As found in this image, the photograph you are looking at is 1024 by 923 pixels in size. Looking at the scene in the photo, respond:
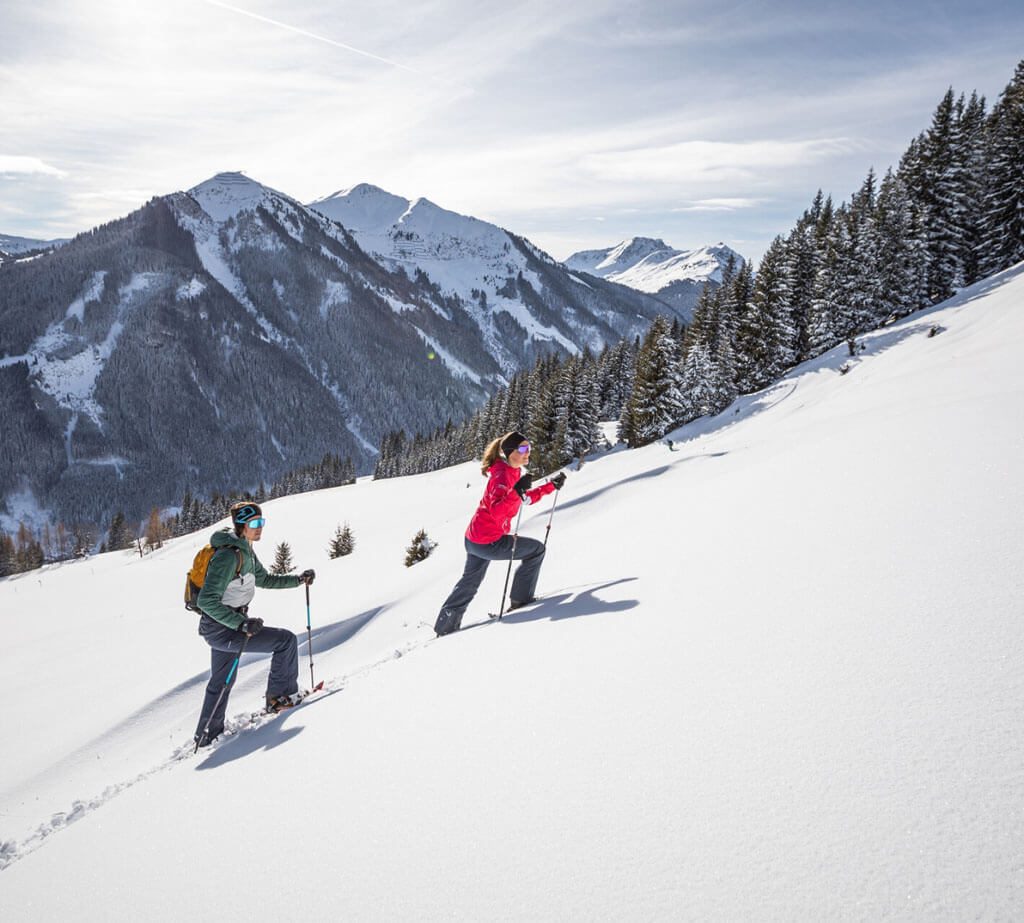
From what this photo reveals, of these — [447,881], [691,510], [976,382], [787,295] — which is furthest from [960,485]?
[787,295]

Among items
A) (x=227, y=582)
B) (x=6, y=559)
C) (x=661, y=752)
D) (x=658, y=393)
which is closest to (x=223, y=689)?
(x=227, y=582)

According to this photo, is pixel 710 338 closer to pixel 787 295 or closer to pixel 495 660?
pixel 787 295

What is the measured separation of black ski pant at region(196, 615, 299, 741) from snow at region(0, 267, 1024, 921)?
1.64 feet

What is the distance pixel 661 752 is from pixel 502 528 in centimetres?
389

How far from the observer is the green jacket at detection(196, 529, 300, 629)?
5.60 metres

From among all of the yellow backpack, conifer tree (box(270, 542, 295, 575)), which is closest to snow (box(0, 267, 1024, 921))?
the yellow backpack

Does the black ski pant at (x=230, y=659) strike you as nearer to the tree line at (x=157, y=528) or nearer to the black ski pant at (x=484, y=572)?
the black ski pant at (x=484, y=572)

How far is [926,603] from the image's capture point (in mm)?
3240

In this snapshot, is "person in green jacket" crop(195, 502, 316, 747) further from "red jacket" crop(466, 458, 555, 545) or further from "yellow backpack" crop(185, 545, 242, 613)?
"red jacket" crop(466, 458, 555, 545)

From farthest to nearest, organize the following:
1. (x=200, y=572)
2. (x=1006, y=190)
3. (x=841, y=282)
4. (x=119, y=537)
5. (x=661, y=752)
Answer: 1. (x=119, y=537)
2. (x=841, y=282)
3. (x=1006, y=190)
4. (x=200, y=572)
5. (x=661, y=752)

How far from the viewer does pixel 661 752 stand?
257 cm

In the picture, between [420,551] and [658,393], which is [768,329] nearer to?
[658,393]

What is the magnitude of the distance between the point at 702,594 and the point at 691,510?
3.24 meters

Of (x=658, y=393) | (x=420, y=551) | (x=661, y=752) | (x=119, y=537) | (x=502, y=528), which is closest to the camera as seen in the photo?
(x=661, y=752)
